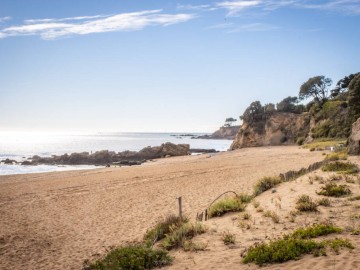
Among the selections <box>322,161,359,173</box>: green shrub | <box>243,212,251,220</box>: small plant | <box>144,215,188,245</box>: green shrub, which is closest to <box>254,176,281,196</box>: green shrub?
<box>322,161,359,173</box>: green shrub

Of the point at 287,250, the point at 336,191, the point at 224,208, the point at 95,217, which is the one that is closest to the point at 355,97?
the point at 336,191

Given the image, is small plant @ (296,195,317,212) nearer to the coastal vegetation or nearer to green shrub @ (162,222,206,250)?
green shrub @ (162,222,206,250)

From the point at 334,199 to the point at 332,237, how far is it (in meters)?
4.61

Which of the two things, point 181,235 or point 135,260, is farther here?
point 181,235

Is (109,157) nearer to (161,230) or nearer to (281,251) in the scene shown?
(161,230)

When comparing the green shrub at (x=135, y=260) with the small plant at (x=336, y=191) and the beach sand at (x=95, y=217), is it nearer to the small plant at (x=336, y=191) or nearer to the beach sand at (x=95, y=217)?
the beach sand at (x=95, y=217)

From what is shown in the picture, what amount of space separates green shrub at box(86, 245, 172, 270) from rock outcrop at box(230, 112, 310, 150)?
2452 inches

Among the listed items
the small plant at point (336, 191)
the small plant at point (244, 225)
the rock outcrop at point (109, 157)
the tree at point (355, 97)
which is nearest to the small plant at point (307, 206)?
the small plant at point (336, 191)

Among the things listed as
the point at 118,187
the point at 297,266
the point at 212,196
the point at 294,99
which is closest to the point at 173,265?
the point at 297,266

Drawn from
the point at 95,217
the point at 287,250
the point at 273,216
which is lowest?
the point at 95,217

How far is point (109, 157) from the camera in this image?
6200cm

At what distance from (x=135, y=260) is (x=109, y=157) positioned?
182 ft

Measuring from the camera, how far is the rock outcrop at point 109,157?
5969cm

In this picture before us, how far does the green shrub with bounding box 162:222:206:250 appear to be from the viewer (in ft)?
31.7
